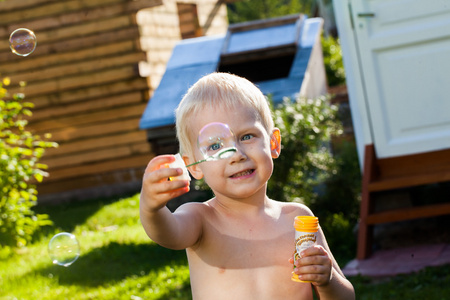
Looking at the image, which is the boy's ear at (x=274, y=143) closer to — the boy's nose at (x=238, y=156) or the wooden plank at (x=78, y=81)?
the boy's nose at (x=238, y=156)

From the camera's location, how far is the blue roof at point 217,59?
28.4 feet

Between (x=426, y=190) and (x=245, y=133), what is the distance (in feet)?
16.4

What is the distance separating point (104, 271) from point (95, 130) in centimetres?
616

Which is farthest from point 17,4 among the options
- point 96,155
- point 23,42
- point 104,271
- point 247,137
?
point 247,137

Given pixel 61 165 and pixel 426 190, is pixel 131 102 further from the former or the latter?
pixel 426 190

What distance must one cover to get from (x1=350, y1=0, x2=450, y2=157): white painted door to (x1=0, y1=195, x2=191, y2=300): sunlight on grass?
208 cm

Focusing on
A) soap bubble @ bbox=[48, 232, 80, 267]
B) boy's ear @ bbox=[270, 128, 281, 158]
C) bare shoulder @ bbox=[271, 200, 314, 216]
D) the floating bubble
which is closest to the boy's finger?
the floating bubble

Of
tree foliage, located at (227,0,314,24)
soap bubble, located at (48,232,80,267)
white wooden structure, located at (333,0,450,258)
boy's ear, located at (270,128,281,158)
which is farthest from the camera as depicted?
tree foliage, located at (227,0,314,24)

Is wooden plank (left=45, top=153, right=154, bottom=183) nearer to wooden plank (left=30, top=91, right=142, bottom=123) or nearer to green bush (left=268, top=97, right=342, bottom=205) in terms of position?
wooden plank (left=30, top=91, right=142, bottom=123)

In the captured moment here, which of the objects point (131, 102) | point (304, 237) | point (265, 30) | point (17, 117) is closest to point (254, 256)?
point (304, 237)

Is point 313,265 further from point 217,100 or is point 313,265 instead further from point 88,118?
point 88,118

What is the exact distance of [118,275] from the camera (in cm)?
604

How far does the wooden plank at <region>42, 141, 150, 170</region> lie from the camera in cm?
1191

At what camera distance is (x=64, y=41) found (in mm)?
11820
